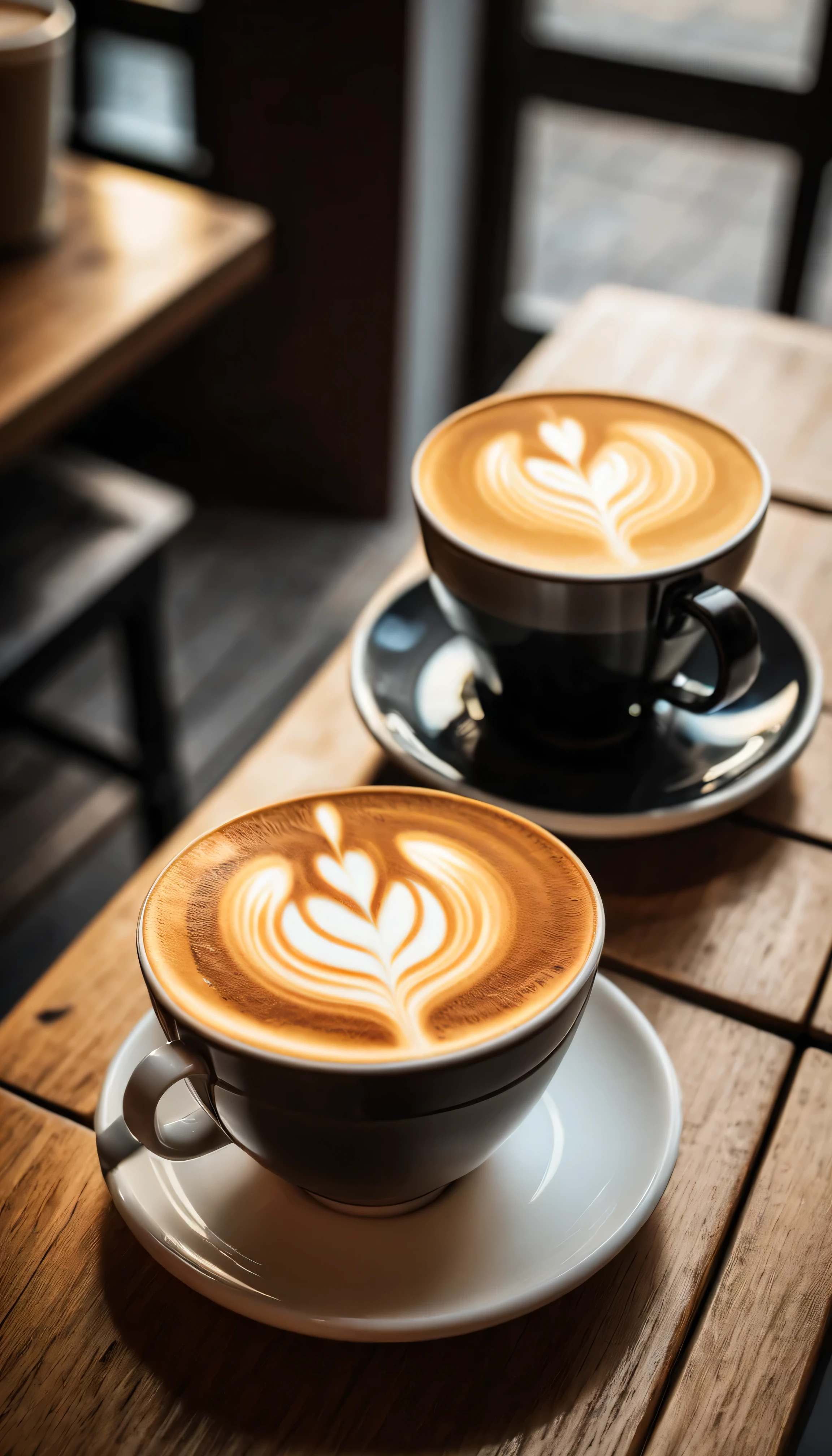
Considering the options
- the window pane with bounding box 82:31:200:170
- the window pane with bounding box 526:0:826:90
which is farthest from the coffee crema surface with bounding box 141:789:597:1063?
the window pane with bounding box 82:31:200:170

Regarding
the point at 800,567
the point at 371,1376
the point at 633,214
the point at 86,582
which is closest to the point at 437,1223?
the point at 371,1376

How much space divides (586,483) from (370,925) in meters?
0.26

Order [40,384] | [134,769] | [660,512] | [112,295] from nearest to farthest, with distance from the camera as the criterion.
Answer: [660,512]
[40,384]
[112,295]
[134,769]

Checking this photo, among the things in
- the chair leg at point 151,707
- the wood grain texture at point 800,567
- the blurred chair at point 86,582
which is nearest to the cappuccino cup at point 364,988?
the wood grain texture at point 800,567

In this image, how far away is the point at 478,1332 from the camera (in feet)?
1.34

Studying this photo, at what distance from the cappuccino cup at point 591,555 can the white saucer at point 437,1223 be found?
0.16m

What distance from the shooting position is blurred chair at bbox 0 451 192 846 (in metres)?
1.25

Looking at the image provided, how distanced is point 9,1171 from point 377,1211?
0.14 meters

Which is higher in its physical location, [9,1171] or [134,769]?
[9,1171]

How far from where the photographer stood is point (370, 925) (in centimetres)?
40

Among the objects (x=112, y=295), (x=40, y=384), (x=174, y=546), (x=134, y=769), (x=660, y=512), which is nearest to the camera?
(x=660, y=512)

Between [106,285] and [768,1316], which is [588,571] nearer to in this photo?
[768,1316]

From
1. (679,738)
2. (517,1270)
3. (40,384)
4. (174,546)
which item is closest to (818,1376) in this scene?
(517,1270)

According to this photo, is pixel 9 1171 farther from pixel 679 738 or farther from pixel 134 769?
pixel 134 769
